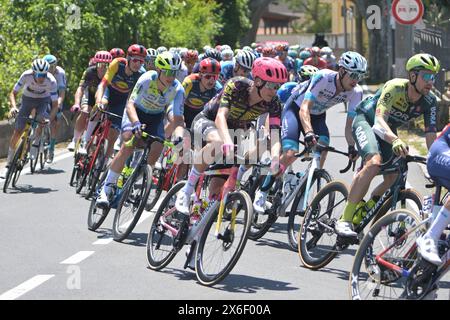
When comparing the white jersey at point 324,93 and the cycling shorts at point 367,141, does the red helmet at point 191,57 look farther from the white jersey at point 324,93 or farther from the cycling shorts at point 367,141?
the cycling shorts at point 367,141

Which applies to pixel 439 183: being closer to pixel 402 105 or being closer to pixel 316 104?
pixel 402 105

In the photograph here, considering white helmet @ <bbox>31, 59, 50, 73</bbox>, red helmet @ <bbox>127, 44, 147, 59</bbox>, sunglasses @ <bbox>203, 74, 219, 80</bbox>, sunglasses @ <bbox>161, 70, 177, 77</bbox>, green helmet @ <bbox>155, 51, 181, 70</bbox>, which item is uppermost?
green helmet @ <bbox>155, 51, 181, 70</bbox>

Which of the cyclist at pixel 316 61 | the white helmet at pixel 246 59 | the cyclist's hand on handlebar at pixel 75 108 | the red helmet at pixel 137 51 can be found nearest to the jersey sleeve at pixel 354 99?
the white helmet at pixel 246 59

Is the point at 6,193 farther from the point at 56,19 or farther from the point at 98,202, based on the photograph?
the point at 56,19

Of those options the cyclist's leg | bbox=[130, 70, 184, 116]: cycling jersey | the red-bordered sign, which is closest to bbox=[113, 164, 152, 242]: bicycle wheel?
bbox=[130, 70, 184, 116]: cycling jersey

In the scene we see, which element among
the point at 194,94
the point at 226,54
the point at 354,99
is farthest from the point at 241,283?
the point at 226,54

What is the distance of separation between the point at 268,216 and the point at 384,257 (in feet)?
11.2

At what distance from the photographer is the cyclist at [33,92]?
16.4m

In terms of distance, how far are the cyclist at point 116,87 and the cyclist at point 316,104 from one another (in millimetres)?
3545

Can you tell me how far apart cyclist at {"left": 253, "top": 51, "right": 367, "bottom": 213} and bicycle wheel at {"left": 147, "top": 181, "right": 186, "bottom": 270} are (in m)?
0.86

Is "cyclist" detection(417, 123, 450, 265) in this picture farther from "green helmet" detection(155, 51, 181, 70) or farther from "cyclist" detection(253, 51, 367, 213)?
"green helmet" detection(155, 51, 181, 70)

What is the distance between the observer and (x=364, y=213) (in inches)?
378

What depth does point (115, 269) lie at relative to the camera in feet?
32.8

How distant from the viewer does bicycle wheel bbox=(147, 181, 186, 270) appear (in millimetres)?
9922
